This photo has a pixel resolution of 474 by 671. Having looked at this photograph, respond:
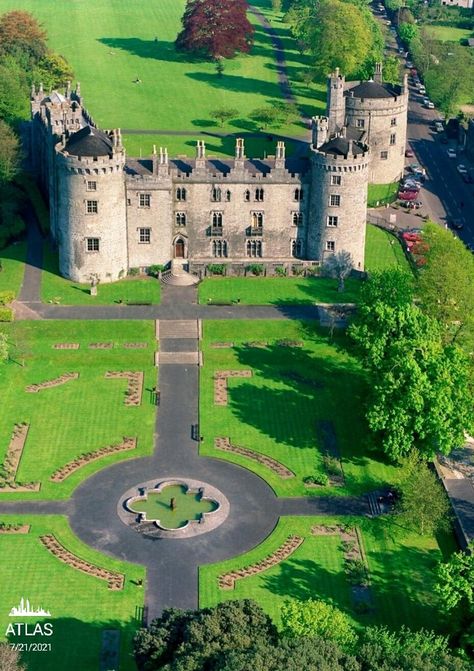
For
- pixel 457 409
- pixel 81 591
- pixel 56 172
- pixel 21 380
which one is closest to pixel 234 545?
pixel 81 591

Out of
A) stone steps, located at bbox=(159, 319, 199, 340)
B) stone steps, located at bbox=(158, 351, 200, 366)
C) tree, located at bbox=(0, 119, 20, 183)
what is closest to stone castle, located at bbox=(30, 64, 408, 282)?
tree, located at bbox=(0, 119, 20, 183)

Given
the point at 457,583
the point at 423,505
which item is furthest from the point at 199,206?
the point at 457,583

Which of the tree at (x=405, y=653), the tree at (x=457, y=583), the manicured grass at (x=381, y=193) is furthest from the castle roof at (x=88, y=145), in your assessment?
the tree at (x=405, y=653)

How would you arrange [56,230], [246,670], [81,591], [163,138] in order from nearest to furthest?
[246,670] → [81,591] → [56,230] → [163,138]

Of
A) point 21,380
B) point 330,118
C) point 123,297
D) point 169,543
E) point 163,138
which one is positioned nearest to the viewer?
point 169,543

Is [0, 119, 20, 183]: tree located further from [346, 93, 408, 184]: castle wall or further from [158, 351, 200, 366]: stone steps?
[346, 93, 408, 184]: castle wall

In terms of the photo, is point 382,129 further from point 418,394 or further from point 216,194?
point 418,394

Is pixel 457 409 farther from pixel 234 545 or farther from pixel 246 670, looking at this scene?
pixel 246 670
